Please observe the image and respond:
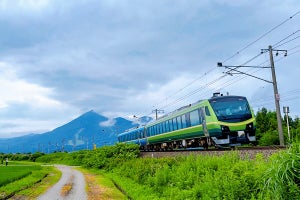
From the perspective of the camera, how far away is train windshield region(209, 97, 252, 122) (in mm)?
24641

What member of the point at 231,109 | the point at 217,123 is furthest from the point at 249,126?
the point at 217,123

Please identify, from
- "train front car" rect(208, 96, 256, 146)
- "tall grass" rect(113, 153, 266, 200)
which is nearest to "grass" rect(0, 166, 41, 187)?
"tall grass" rect(113, 153, 266, 200)

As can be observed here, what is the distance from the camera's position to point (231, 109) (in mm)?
25047

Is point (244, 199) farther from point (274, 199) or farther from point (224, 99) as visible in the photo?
point (224, 99)

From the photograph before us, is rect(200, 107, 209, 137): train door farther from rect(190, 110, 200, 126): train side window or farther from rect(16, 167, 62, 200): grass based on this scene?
rect(16, 167, 62, 200): grass

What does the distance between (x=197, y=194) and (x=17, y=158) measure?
111 meters

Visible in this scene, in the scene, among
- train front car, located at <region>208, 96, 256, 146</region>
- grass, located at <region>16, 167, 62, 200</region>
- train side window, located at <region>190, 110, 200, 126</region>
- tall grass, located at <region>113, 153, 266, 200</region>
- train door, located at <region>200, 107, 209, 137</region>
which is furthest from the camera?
train side window, located at <region>190, 110, 200, 126</region>

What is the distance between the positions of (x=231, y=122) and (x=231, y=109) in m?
1.02

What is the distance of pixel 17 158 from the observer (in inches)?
4473

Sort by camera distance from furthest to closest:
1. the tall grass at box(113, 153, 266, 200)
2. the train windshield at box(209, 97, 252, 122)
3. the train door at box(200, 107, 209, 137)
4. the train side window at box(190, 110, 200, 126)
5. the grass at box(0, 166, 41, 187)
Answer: the grass at box(0, 166, 41, 187), the train side window at box(190, 110, 200, 126), the train door at box(200, 107, 209, 137), the train windshield at box(209, 97, 252, 122), the tall grass at box(113, 153, 266, 200)

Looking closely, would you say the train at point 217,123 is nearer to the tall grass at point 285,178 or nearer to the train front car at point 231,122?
the train front car at point 231,122

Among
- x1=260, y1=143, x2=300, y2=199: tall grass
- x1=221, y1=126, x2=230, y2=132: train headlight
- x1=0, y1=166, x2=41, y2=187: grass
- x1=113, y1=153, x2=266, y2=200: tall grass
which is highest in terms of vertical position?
x1=221, y1=126, x2=230, y2=132: train headlight

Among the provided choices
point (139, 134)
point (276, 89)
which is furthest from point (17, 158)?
point (276, 89)

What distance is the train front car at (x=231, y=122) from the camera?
24.1 m
